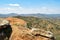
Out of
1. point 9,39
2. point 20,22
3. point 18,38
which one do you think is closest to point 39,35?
point 18,38

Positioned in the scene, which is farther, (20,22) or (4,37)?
(20,22)

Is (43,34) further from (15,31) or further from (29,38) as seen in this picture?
(15,31)

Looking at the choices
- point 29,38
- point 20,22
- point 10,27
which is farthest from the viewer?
point 20,22

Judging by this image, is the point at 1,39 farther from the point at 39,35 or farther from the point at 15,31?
the point at 39,35

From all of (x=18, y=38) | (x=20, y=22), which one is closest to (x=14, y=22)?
(x=20, y=22)

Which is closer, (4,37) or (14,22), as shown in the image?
(4,37)

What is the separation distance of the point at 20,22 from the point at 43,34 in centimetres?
532

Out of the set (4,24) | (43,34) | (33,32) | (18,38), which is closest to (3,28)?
(4,24)

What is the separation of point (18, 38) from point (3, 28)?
1.95m

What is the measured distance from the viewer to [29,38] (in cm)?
1556

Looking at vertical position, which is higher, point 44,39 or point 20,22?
point 20,22

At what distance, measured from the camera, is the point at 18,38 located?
613 inches

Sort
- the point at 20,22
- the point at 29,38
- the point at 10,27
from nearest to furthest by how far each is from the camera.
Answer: the point at 29,38
the point at 10,27
the point at 20,22

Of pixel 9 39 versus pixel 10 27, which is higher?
pixel 10 27
